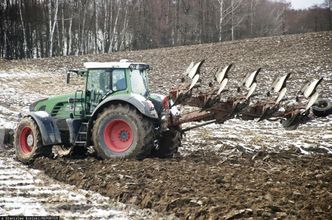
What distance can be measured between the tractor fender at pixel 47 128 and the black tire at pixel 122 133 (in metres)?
0.88

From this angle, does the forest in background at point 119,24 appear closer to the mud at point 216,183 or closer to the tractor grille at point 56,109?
the tractor grille at point 56,109

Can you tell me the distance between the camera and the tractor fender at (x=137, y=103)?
9242 mm

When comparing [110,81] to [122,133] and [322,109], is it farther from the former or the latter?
[322,109]

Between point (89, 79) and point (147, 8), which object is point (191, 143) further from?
point (147, 8)

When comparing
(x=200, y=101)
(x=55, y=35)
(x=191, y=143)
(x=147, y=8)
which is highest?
(x=147, y=8)

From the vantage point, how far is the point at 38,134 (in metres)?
9.92

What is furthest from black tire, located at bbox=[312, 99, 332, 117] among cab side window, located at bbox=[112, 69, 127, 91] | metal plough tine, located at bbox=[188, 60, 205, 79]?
cab side window, located at bbox=[112, 69, 127, 91]

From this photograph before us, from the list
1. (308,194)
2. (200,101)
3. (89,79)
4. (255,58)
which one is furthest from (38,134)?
(255,58)

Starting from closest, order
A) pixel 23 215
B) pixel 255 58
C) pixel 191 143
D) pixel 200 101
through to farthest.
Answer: pixel 23 215 → pixel 200 101 → pixel 191 143 → pixel 255 58

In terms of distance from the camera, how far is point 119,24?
48.0 m

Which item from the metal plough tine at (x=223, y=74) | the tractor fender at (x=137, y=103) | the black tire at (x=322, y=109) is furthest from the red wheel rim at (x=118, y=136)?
the black tire at (x=322, y=109)

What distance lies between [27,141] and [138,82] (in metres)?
2.58

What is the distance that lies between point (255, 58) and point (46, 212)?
2271 centimetres

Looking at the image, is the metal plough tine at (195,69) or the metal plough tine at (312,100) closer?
the metal plough tine at (312,100)
